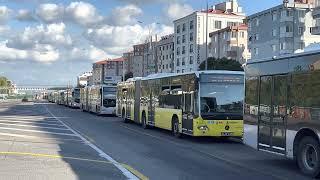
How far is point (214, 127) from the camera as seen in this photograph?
66.7ft

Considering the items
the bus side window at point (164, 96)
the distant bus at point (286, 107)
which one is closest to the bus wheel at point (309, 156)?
the distant bus at point (286, 107)

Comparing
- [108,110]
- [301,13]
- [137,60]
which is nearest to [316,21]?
[301,13]

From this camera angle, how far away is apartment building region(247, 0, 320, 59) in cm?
9175

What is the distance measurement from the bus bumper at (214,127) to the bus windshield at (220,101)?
16cm

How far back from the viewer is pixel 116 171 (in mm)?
11992

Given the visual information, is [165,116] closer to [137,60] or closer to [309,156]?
[309,156]

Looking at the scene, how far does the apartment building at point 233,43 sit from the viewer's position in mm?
115375

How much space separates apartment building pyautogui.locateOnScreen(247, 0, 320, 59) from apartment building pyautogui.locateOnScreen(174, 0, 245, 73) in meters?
24.0

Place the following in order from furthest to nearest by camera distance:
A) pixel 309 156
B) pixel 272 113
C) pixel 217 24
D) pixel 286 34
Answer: pixel 217 24 → pixel 286 34 → pixel 272 113 → pixel 309 156

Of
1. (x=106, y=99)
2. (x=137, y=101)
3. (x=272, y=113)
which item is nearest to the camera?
(x=272, y=113)

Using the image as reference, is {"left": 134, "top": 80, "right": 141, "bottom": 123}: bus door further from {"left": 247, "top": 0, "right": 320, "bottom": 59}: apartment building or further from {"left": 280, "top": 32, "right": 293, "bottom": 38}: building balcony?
{"left": 280, "top": 32, "right": 293, "bottom": 38}: building balcony

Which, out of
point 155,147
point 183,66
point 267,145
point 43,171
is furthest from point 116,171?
point 183,66

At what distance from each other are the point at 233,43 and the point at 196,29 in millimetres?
12880

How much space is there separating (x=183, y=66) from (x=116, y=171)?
396 ft
